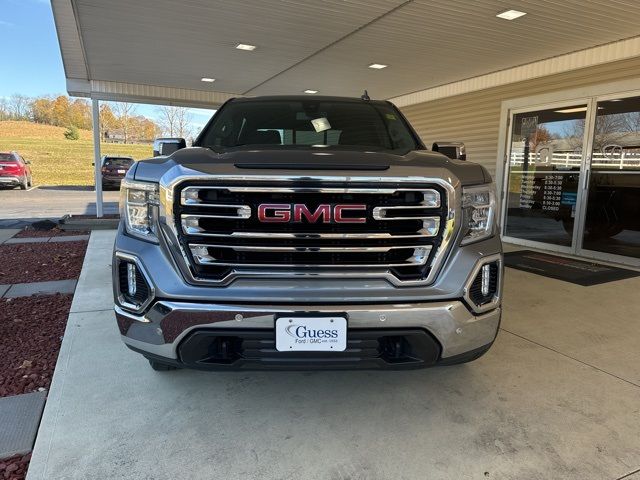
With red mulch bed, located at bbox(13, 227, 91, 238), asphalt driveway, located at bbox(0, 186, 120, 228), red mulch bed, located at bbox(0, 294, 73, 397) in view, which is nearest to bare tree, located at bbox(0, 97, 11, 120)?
asphalt driveway, located at bbox(0, 186, 120, 228)

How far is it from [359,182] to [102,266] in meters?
4.46

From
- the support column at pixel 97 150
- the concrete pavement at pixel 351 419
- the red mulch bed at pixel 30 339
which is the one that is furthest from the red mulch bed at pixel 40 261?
the support column at pixel 97 150

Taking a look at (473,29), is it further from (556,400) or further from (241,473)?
(241,473)

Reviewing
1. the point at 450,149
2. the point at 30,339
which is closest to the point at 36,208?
the point at 30,339

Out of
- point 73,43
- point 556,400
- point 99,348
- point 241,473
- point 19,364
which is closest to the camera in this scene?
point 241,473

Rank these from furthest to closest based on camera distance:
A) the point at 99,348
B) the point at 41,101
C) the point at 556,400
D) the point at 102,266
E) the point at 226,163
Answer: the point at 41,101 < the point at 102,266 < the point at 99,348 < the point at 556,400 < the point at 226,163

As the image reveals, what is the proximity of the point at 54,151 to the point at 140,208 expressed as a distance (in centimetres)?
4049

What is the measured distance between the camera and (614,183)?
6242 mm

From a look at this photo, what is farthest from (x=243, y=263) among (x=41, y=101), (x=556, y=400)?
(x=41, y=101)

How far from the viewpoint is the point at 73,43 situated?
7.07 metres

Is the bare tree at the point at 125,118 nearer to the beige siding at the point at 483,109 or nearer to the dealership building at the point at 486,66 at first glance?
the dealership building at the point at 486,66

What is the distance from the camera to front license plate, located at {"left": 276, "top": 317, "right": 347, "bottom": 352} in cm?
190

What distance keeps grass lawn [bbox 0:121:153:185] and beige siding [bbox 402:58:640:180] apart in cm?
2185

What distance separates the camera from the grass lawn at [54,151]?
2718 cm
